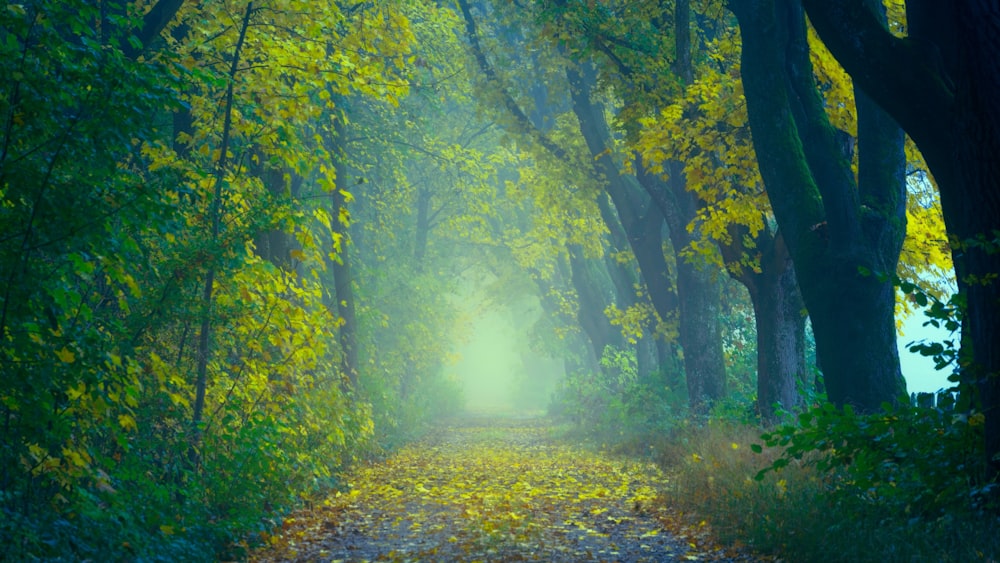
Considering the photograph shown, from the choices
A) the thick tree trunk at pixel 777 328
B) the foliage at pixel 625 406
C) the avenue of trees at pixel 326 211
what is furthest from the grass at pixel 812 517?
the foliage at pixel 625 406

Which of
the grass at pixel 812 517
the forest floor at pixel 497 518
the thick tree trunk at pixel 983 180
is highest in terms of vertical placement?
the thick tree trunk at pixel 983 180

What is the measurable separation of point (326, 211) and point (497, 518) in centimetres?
413

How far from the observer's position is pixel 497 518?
9.66 meters

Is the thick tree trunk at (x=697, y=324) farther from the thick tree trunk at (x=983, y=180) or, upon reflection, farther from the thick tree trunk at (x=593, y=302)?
the thick tree trunk at (x=593, y=302)

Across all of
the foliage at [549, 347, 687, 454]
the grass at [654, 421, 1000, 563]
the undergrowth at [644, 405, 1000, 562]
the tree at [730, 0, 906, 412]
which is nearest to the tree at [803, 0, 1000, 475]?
the undergrowth at [644, 405, 1000, 562]

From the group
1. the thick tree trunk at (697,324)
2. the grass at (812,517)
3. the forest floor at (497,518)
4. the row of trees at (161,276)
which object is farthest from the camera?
the thick tree trunk at (697,324)

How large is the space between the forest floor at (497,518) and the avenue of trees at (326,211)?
674 millimetres

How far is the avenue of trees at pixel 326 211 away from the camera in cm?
536

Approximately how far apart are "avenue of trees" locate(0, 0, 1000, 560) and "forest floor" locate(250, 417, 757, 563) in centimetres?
67

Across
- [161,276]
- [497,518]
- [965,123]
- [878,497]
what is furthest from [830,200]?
[161,276]

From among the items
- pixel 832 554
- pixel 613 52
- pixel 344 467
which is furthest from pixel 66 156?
A: pixel 613 52

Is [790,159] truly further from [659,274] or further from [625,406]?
[625,406]

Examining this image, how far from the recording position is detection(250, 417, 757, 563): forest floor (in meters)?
7.66

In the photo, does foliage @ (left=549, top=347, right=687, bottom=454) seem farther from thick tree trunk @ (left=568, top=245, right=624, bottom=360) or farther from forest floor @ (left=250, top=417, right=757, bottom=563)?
forest floor @ (left=250, top=417, right=757, bottom=563)
